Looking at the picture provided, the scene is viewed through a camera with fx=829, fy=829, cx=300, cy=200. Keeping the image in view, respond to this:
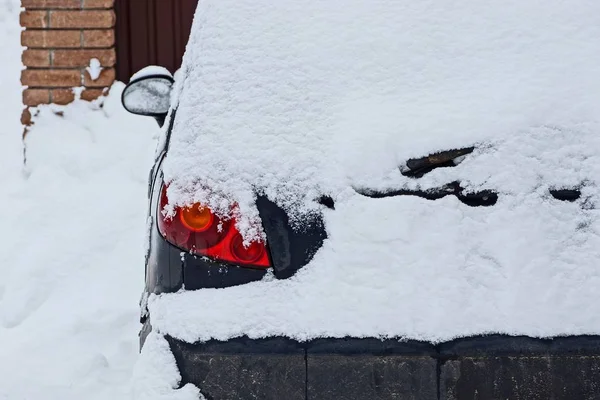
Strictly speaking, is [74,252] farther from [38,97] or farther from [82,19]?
[82,19]

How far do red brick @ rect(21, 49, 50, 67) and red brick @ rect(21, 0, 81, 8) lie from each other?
0.27 meters

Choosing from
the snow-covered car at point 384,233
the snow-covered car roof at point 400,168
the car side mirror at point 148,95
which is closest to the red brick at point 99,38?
the car side mirror at point 148,95

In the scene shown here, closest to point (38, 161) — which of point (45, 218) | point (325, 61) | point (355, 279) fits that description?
point (45, 218)

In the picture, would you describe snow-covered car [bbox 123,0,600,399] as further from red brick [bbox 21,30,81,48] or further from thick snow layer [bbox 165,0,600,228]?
red brick [bbox 21,30,81,48]

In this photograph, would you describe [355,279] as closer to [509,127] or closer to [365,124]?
[365,124]

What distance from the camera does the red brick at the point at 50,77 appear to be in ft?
16.6

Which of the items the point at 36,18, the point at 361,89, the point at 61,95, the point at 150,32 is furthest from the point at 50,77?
the point at 361,89

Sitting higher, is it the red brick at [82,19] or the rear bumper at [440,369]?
the red brick at [82,19]

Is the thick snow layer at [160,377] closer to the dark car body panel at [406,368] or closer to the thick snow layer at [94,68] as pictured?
the dark car body panel at [406,368]

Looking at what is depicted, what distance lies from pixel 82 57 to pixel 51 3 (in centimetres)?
37

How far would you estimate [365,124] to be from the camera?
1865mm

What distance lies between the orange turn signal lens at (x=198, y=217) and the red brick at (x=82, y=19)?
352 centimetres

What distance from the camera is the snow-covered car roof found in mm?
1701

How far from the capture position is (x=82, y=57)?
508 centimetres
